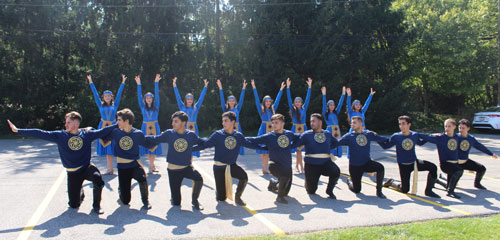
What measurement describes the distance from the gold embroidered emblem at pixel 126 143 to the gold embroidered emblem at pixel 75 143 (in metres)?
0.57

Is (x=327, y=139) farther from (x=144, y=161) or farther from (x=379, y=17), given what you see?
(x=379, y=17)

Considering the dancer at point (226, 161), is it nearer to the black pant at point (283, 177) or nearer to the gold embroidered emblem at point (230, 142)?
the gold embroidered emblem at point (230, 142)

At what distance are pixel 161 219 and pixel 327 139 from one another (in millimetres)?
3160

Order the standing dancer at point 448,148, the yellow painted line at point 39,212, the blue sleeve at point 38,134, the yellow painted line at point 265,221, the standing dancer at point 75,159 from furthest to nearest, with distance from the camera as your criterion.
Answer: the standing dancer at point 448,148, the standing dancer at point 75,159, the blue sleeve at point 38,134, the yellow painted line at point 265,221, the yellow painted line at point 39,212

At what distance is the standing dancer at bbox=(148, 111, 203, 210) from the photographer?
552 cm

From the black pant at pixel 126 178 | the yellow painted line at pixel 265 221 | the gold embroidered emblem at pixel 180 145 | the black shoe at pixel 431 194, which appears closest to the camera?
the yellow painted line at pixel 265 221

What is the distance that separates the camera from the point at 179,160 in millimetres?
5555

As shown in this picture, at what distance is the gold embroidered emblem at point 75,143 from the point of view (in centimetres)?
527

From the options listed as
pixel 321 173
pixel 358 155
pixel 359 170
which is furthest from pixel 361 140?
pixel 321 173

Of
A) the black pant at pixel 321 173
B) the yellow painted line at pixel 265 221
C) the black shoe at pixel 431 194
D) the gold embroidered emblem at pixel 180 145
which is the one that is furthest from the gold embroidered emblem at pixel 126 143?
the black shoe at pixel 431 194

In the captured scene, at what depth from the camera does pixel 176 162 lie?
18.2 feet

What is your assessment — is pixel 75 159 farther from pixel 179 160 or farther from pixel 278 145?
pixel 278 145

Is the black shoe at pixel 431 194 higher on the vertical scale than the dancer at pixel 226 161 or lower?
lower

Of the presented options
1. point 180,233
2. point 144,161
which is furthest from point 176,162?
point 144,161
